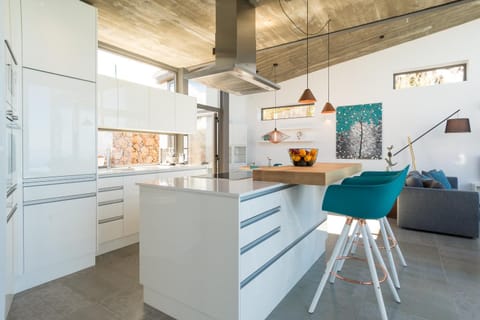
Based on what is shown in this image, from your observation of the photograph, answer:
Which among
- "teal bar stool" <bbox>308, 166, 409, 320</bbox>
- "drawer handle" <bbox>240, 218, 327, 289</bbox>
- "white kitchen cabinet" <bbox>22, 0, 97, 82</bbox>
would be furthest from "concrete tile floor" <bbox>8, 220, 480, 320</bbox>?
"white kitchen cabinet" <bbox>22, 0, 97, 82</bbox>

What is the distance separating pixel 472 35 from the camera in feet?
15.3

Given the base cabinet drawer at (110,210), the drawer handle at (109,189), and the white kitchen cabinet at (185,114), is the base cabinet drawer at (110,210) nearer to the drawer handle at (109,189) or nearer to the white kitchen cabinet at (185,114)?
the drawer handle at (109,189)

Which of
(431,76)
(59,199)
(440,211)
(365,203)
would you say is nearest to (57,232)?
(59,199)

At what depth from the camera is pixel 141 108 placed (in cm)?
372

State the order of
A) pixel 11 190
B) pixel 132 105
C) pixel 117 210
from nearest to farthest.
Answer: pixel 11 190
pixel 117 210
pixel 132 105

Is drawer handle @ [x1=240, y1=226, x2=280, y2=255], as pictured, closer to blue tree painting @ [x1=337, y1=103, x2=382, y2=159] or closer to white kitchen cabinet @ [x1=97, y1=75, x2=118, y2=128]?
white kitchen cabinet @ [x1=97, y1=75, x2=118, y2=128]

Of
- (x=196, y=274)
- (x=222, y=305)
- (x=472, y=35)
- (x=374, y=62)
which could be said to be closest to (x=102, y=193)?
(x=196, y=274)

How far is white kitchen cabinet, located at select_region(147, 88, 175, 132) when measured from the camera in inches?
152

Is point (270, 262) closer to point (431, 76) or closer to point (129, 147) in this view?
point (129, 147)

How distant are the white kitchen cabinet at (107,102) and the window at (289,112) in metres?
4.23

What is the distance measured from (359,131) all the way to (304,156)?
379 cm

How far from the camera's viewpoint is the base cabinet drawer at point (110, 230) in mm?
2985

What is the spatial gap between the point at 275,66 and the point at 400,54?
2512mm

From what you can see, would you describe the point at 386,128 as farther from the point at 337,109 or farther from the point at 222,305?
the point at 222,305
